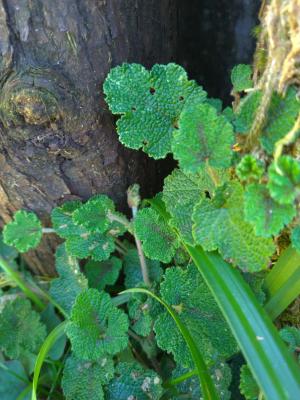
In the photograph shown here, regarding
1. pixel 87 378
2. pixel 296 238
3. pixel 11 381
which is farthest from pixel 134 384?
A: pixel 296 238

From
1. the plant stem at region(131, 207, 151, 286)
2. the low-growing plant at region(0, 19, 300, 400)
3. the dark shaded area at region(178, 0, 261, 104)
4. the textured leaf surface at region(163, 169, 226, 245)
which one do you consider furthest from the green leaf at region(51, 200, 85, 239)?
the dark shaded area at region(178, 0, 261, 104)

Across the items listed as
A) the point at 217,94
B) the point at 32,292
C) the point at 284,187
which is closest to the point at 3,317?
the point at 32,292

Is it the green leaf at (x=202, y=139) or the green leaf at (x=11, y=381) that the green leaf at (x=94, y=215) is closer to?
the green leaf at (x=202, y=139)

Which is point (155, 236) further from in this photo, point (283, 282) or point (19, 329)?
point (19, 329)

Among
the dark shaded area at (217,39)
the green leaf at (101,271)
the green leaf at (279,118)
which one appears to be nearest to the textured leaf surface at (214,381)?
the green leaf at (101,271)

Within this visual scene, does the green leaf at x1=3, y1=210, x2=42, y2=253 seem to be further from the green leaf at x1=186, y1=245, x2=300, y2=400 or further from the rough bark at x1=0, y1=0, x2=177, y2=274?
the green leaf at x1=186, y1=245, x2=300, y2=400

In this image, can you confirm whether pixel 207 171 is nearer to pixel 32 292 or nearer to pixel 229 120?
pixel 229 120
